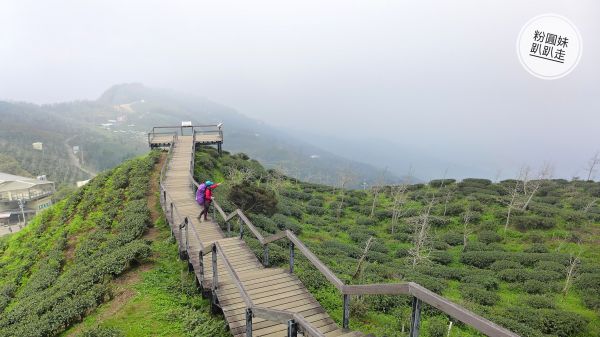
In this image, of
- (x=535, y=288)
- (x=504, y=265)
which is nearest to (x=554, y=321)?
(x=535, y=288)

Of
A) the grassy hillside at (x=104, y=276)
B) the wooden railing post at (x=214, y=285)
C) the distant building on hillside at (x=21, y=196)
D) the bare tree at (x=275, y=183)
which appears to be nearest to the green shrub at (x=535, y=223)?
the bare tree at (x=275, y=183)

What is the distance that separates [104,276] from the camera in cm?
1059

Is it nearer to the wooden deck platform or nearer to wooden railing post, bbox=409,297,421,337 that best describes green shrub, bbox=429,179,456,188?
the wooden deck platform

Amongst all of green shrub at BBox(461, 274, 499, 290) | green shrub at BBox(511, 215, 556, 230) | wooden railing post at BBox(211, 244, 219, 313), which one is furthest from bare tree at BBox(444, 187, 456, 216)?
wooden railing post at BBox(211, 244, 219, 313)

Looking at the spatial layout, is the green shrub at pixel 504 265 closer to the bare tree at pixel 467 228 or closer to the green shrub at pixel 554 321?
the bare tree at pixel 467 228

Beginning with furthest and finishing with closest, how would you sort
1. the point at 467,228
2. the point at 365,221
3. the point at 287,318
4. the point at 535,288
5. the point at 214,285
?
the point at 365,221 → the point at 467,228 → the point at 535,288 → the point at 214,285 → the point at 287,318

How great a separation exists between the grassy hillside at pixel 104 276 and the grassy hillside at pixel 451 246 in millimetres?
3401

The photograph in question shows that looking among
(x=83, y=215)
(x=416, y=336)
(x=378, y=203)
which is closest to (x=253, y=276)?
(x=416, y=336)

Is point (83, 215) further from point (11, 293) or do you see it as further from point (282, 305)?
point (282, 305)

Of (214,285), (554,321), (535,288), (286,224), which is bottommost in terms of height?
(286,224)

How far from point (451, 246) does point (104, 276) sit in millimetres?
20543

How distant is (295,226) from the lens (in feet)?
78.3

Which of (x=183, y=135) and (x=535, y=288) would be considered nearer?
(x=535, y=288)

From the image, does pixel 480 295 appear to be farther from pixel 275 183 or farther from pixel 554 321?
pixel 275 183
